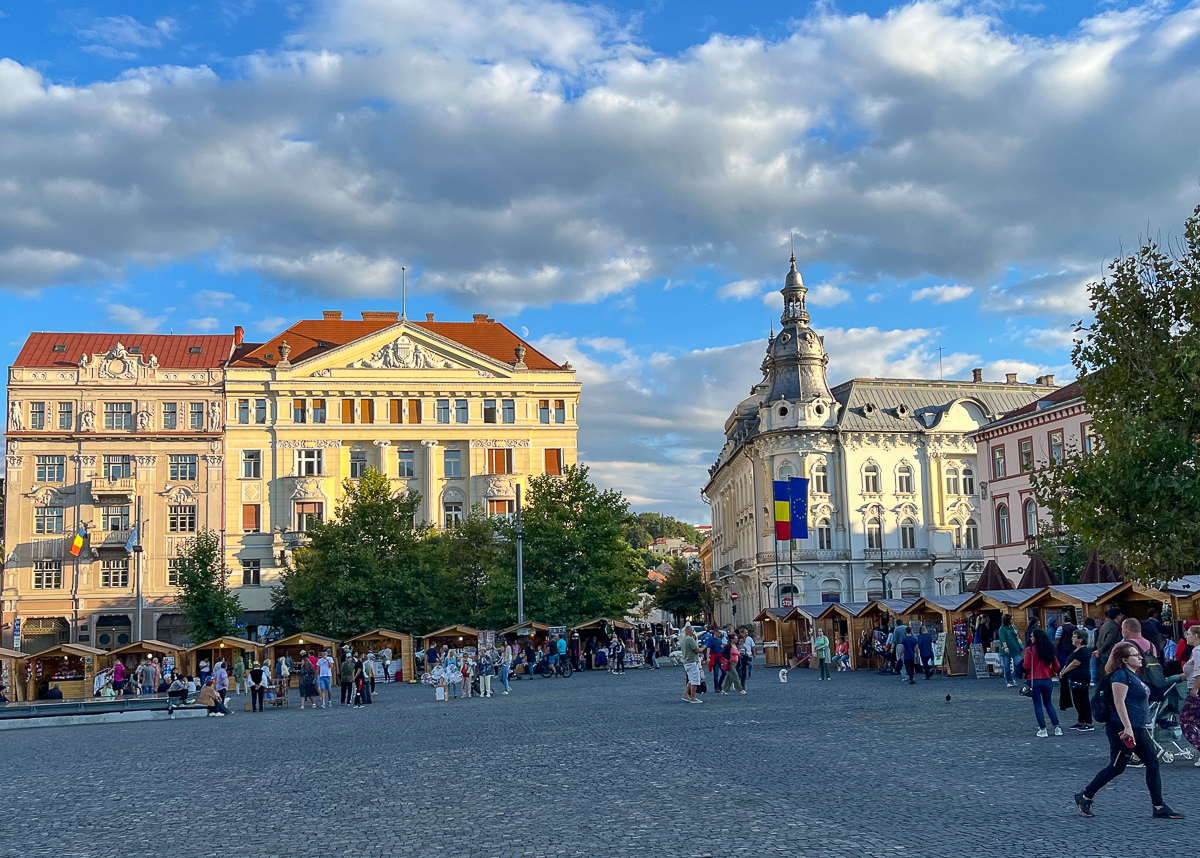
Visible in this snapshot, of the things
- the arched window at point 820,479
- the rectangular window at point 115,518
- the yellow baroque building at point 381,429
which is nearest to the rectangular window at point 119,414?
the rectangular window at point 115,518

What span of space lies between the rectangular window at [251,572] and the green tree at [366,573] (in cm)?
964

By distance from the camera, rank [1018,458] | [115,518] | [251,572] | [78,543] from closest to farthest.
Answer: [1018,458], [78,543], [115,518], [251,572]

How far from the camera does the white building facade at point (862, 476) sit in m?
72.0

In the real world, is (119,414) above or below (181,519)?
above

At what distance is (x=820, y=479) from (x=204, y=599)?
3798 cm

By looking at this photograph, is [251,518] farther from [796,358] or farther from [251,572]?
[796,358]

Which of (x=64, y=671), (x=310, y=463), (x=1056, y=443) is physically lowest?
(x=64, y=671)

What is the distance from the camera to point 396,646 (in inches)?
1855

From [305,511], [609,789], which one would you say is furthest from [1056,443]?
[609,789]

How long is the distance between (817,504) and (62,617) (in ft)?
150

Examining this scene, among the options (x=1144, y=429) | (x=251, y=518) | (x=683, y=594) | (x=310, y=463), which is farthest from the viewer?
(x=683, y=594)

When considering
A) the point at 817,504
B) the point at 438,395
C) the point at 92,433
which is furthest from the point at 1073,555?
the point at 92,433

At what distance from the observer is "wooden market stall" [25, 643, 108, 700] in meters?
42.3

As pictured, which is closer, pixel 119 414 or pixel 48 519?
pixel 48 519
